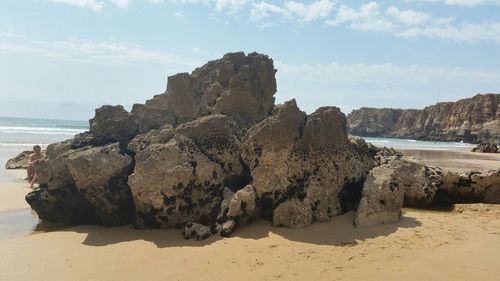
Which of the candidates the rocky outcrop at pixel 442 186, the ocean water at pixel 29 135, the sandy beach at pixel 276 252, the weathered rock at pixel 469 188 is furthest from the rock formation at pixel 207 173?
the ocean water at pixel 29 135

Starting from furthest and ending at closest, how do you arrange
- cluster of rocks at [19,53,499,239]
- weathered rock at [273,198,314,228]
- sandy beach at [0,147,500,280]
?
1. cluster of rocks at [19,53,499,239]
2. weathered rock at [273,198,314,228]
3. sandy beach at [0,147,500,280]

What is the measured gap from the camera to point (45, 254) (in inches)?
286

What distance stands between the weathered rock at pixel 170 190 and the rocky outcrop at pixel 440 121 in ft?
240

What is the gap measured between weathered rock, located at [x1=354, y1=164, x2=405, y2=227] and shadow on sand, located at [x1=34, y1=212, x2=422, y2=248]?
161 mm

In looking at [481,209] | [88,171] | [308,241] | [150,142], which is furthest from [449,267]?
[88,171]

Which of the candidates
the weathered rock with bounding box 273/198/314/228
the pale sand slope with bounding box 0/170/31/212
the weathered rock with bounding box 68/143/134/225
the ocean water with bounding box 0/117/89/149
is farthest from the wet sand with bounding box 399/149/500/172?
the ocean water with bounding box 0/117/89/149

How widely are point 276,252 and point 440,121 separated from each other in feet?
319

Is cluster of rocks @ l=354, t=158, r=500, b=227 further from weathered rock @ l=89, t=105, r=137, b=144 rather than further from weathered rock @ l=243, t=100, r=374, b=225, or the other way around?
weathered rock @ l=89, t=105, r=137, b=144

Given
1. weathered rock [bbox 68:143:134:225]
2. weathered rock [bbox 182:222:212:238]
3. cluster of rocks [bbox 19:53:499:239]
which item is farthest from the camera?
weathered rock [bbox 68:143:134:225]

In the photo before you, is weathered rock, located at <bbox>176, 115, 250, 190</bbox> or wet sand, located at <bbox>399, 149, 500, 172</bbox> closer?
weathered rock, located at <bbox>176, 115, 250, 190</bbox>

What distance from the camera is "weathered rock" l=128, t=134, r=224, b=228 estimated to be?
323 inches

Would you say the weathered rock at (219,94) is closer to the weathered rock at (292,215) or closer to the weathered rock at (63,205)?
the weathered rock at (63,205)

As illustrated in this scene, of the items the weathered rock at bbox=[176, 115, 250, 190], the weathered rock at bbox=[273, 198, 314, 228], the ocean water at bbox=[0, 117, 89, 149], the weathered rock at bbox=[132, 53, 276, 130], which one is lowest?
the ocean water at bbox=[0, 117, 89, 149]

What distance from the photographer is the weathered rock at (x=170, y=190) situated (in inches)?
323
